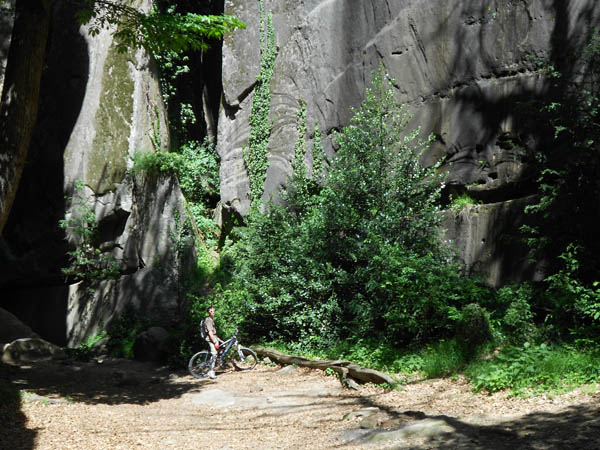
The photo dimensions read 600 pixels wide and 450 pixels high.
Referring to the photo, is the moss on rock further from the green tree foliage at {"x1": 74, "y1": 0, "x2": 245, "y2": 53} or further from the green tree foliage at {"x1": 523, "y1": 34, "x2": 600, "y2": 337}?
the green tree foliage at {"x1": 523, "y1": 34, "x2": 600, "y2": 337}

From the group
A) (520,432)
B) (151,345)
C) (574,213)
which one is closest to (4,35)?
(151,345)

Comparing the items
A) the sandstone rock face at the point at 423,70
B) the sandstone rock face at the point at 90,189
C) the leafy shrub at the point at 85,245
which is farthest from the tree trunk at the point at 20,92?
the leafy shrub at the point at 85,245

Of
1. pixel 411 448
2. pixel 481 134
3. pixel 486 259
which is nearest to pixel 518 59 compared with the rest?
pixel 481 134

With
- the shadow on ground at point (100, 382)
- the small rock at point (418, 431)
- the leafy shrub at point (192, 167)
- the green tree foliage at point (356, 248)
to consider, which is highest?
the leafy shrub at point (192, 167)

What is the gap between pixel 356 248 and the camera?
12.6m

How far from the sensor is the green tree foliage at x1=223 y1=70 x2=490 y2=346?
11.2m

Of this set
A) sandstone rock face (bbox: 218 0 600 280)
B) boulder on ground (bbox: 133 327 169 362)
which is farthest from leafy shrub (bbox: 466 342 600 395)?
boulder on ground (bbox: 133 327 169 362)

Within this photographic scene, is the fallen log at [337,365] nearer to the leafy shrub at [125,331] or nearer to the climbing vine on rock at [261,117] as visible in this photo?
the leafy shrub at [125,331]

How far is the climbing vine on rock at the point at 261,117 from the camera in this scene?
60.7ft

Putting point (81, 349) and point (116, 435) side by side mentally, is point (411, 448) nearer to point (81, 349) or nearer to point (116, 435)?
point (116, 435)

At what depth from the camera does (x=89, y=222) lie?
18.4 metres

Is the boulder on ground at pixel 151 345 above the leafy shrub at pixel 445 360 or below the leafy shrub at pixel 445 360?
below

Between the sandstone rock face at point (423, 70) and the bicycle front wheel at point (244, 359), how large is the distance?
18.5ft

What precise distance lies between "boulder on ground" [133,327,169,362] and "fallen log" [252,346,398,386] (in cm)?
277
